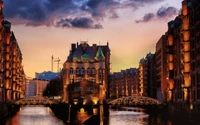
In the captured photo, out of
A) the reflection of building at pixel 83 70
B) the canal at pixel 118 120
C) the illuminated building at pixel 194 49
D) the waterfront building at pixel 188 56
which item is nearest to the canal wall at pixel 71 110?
the canal at pixel 118 120

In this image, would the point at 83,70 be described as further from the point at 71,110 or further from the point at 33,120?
the point at 33,120

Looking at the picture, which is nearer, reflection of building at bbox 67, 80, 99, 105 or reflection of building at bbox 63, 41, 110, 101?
reflection of building at bbox 67, 80, 99, 105

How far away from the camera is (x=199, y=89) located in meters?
94.6

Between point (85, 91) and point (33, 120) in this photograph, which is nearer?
point (33, 120)

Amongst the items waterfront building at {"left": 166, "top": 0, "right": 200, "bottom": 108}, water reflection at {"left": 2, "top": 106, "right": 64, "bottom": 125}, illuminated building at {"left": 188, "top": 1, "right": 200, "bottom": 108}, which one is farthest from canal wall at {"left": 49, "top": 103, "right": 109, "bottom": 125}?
illuminated building at {"left": 188, "top": 1, "right": 200, "bottom": 108}

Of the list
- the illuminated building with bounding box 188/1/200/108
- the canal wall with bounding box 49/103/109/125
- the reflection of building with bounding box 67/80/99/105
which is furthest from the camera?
the reflection of building with bounding box 67/80/99/105

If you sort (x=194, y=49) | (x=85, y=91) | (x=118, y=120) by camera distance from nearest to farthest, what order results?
1. (x=194, y=49)
2. (x=118, y=120)
3. (x=85, y=91)

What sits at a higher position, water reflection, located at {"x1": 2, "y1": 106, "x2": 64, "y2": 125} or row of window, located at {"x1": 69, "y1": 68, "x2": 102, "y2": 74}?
row of window, located at {"x1": 69, "y1": 68, "x2": 102, "y2": 74}

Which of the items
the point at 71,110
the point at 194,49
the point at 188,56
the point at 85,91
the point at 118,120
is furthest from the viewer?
the point at 85,91

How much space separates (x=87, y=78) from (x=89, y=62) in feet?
27.2

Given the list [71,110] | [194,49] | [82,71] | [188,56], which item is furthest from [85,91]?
[194,49]

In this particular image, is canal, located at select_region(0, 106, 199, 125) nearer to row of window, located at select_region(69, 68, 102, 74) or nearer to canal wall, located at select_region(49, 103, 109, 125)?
canal wall, located at select_region(49, 103, 109, 125)

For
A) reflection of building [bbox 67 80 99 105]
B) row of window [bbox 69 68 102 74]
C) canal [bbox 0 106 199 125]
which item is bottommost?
canal [bbox 0 106 199 125]

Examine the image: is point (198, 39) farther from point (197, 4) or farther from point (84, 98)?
point (84, 98)
